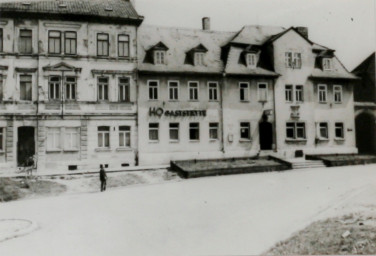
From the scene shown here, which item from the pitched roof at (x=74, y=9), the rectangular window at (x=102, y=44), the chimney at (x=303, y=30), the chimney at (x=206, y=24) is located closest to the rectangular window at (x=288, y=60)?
the chimney at (x=303, y=30)

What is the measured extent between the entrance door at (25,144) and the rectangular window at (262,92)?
16.1 metres

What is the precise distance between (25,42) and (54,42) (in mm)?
1733

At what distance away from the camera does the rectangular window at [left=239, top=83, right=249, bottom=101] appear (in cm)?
2716

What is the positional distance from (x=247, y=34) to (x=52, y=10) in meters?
14.5

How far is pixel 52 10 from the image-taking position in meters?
23.1

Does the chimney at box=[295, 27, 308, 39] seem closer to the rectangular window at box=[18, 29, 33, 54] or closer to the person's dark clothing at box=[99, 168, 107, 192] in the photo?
the rectangular window at box=[18, 29, 33, 54]

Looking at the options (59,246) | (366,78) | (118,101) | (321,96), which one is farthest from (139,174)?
(366,78)

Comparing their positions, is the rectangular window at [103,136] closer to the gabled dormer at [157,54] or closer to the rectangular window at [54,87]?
the rectangular window at [54,87]

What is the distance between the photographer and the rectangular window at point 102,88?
961 inches

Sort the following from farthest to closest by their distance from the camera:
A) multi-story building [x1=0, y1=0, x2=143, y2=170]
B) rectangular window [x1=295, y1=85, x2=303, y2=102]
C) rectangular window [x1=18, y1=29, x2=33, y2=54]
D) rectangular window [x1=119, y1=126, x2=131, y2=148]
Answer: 1. rectangular window [x1=295, y1=85, x2=303, y2=102]
2. rectangular window [x1=119, y1=126, x2=131, y2=148]
3. rectangular window [x1=18, y1=29, x2=33, y2=54]
4. multi-story building [x1=0, y1=0, x2=143, y2=170]

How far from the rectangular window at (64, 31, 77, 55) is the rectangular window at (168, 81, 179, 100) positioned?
674 centimetres

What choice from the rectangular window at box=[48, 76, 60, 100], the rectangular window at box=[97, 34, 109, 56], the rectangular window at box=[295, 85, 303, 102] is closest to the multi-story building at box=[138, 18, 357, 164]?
the rectangular window at box=[295, 85, 303, 102]

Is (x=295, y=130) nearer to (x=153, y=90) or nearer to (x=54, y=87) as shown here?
(x=153, y=90)

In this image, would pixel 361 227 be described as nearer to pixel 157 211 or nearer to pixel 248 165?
pixel 157 211
